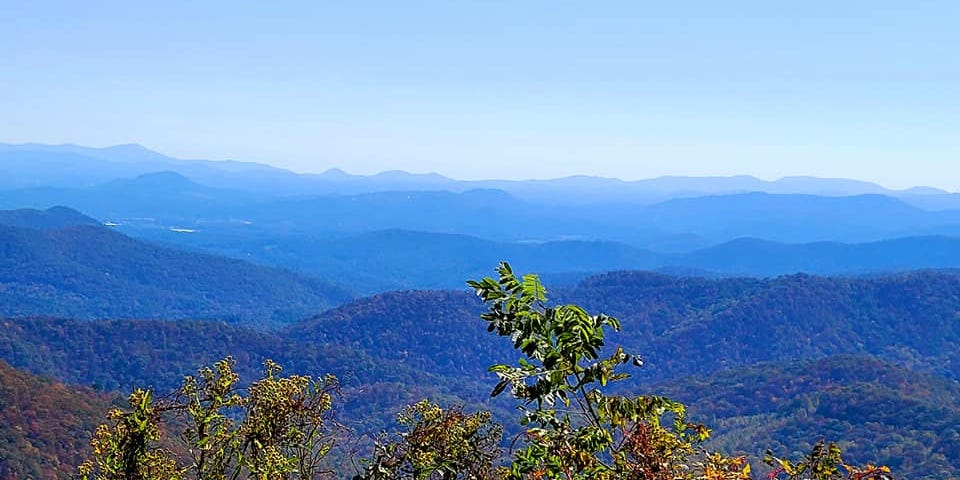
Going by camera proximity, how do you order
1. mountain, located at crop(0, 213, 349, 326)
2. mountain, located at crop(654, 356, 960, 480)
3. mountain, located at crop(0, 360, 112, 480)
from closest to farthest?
1. mountain, located at crop(0, 360, 112, 480)
2. mountain, located at crop(654, 356, 960, 480)
3. mountain, located at crop(0, 213, 349, 326)

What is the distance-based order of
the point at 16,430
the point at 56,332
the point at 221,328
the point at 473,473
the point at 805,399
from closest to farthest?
the point at 473,473
the point at 16,430
the point at 805,399
the point at 56,332
the point at 221,328

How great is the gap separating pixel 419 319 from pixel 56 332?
58.6 m

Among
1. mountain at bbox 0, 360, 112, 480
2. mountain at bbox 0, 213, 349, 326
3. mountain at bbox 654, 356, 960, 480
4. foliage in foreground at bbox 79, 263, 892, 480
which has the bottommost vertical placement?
mountain at bbox 0, 213, 349, 326

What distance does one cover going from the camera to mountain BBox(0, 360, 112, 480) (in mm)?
36531

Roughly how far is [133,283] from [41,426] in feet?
461

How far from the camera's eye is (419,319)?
435 ft

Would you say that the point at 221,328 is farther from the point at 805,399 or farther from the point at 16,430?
the point at 805,399

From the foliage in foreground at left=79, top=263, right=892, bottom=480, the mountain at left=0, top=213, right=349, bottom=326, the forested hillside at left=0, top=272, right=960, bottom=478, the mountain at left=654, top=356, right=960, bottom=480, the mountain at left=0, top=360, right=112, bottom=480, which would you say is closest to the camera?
the foliage in foreground at left=79, top=263, right=892, bottom=480

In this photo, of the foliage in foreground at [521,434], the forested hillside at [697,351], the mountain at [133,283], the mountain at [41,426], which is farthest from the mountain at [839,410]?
the mountain at [133,283]

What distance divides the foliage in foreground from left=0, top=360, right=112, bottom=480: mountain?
3501cm

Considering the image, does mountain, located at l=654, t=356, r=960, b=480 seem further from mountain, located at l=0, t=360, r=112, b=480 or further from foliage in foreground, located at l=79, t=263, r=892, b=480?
foliage in foreground, located at l=79, t=263, r=892, b=480

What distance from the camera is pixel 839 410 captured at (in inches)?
2606

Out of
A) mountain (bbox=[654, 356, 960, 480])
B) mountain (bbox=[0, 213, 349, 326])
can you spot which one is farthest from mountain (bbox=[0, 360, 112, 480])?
mountain (bbox=[0, 213, 349, 326])

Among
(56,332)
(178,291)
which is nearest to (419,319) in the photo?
(56,332)
